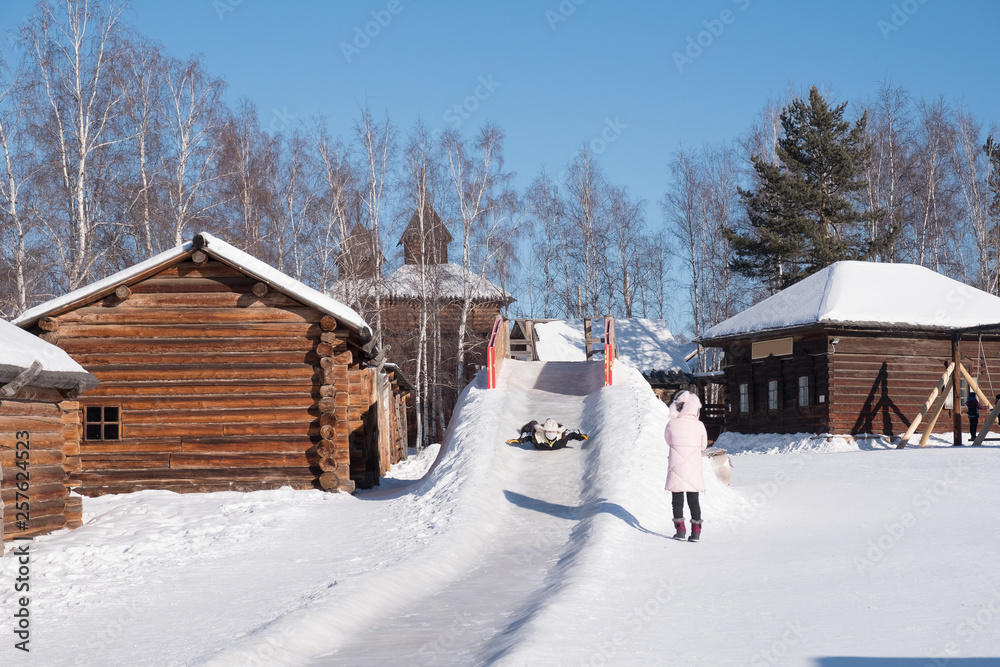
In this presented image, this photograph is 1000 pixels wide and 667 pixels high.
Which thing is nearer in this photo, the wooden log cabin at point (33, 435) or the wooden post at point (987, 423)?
the wooden log cabin at point (33, 435)

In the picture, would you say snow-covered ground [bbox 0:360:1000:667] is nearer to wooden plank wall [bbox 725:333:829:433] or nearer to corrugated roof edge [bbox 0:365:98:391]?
corrugated roof edge [bbox 0:365:98:391]

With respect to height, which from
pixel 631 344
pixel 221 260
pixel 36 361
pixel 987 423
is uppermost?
pixel 221 260

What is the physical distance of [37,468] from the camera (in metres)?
11.8

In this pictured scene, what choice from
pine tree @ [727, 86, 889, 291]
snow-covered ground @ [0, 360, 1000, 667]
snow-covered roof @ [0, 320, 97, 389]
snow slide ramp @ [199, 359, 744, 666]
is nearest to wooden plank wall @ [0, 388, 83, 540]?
snow-covered roof @ [0, 320, 97, 389]

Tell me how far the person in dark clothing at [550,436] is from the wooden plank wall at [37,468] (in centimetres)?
741

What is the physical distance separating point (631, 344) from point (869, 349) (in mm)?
15661

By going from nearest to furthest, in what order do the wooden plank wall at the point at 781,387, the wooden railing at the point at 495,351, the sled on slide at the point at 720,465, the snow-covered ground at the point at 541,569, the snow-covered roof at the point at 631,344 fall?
the snow-covered ground at the point at 541,569
the sled on slide at the point at 720,465
the wooden railing at the point at 495,351
the wooden plank wall at the point at 781,387
the snow-covered roof at the point at 631,344

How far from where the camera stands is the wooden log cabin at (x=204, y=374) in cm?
1569

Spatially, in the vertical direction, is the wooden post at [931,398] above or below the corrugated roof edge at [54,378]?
below

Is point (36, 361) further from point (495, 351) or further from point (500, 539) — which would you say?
point (495, 351)

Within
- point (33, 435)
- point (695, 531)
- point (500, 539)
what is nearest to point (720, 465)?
point (695, 531)

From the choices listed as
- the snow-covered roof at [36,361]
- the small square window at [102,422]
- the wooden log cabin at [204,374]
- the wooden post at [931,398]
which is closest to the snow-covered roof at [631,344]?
the wooden post at [931,398]

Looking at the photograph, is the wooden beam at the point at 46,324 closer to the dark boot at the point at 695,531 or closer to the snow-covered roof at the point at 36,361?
the snow-covered roof at the point at 36,361

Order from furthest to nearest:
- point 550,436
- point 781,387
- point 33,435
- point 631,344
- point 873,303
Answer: point 631,344 → point 781,387 → point 873,303 → point 550,436 → point 33,435
